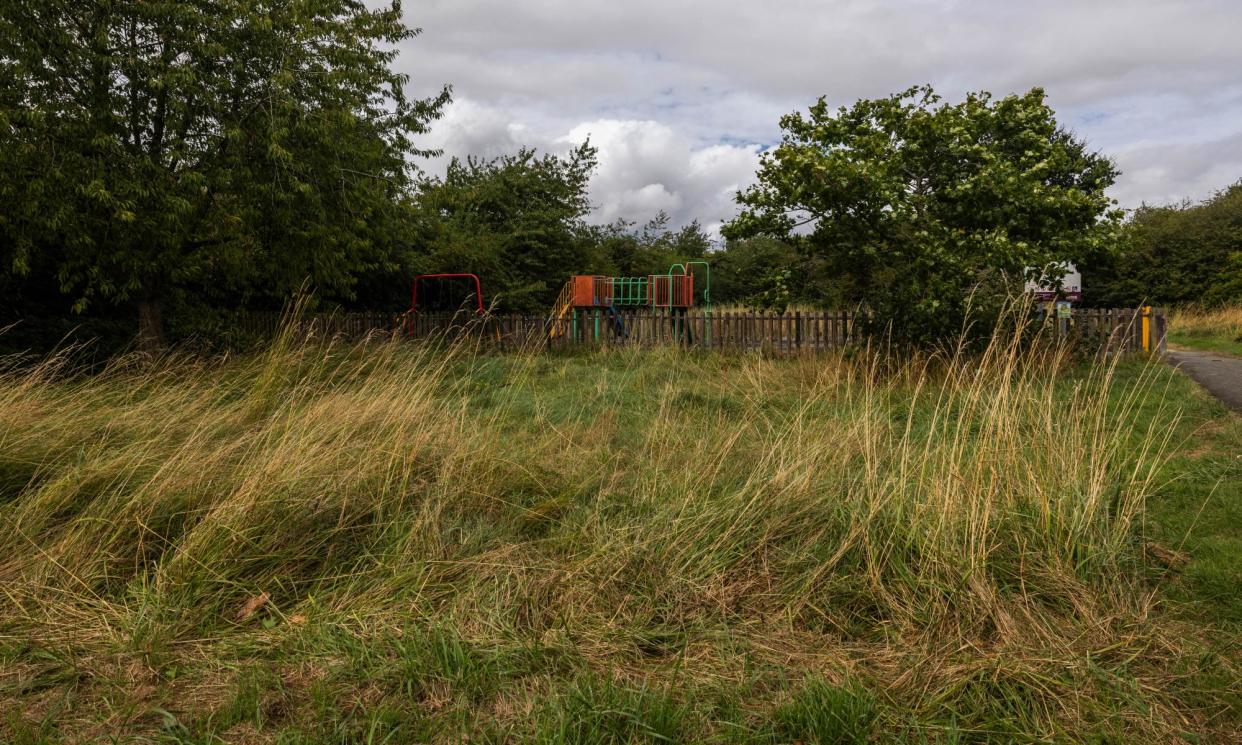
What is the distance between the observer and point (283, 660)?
2.42 metres

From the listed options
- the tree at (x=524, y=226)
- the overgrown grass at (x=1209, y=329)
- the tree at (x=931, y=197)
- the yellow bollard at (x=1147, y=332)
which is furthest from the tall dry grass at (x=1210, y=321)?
the tree at (x=524, y=226)

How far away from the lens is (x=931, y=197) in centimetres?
1205

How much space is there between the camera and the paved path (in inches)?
320

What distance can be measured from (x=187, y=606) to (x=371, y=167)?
11126mm

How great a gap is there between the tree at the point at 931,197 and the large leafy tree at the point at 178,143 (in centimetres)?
671

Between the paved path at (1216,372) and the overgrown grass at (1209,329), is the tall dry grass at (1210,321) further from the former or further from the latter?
the paved path at (1216,372)

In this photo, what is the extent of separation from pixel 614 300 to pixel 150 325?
10661 mm

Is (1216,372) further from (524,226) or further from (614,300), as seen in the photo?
(524,226)

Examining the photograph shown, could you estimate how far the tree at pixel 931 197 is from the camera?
11.1m

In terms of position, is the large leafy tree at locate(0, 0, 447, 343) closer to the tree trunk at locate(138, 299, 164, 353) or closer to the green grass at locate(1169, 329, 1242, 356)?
the tree trunk at locate(138, 299, 164, 353)

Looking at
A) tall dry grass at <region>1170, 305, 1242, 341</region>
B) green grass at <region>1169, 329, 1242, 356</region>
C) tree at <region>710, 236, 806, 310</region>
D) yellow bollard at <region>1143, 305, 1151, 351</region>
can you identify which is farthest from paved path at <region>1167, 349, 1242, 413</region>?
tree at <region>710, 236, 806, 310</region>

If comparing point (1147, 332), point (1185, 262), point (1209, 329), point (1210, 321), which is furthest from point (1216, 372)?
point (1185, 262)

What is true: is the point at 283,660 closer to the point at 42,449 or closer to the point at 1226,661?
the point at 42,449

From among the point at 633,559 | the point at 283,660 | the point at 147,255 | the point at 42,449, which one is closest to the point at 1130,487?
the point at 633,559
